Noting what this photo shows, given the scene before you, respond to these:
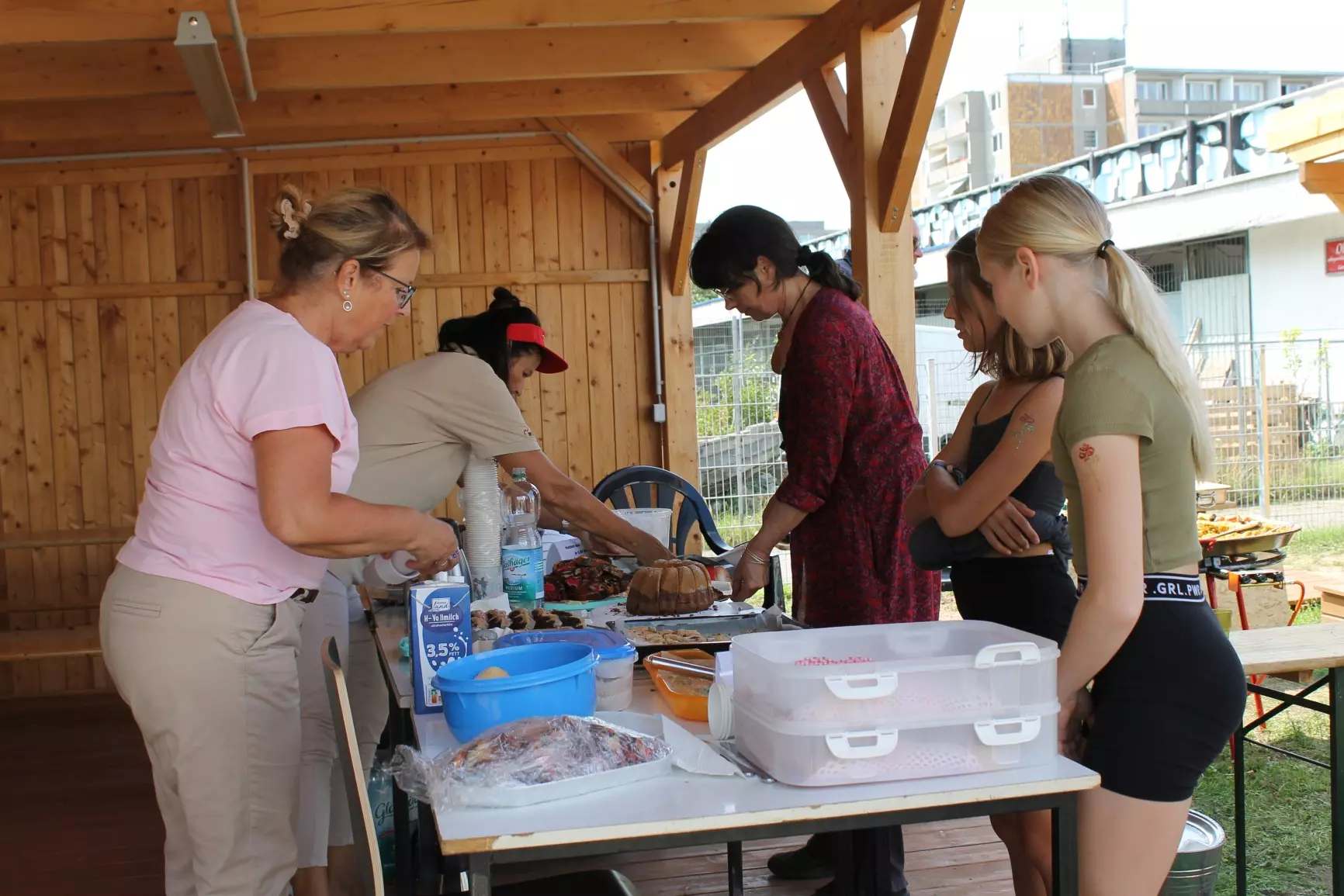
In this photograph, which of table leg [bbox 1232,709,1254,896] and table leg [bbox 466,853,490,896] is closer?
table leg [bbox 466,853,490,896]

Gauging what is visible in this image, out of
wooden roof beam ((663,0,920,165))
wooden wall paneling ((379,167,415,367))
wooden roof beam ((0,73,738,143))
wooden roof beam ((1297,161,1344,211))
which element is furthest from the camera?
wooden wall paneling ((379,167,415,367))

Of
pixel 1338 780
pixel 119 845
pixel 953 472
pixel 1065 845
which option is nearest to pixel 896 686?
pixel 1065 845

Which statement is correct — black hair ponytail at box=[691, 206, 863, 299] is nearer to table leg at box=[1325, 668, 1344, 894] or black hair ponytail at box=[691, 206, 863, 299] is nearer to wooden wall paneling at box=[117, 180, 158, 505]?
table leg at box=[1325, 668, 1344, 894]

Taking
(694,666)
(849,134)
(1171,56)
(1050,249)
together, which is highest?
(1171,56)

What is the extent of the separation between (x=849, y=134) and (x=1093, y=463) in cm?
279

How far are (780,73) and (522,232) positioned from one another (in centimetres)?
220

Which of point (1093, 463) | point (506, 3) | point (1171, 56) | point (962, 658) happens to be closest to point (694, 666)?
point (962, 658)

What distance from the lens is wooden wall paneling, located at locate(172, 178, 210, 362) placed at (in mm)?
6445

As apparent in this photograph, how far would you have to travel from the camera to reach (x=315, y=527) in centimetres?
189

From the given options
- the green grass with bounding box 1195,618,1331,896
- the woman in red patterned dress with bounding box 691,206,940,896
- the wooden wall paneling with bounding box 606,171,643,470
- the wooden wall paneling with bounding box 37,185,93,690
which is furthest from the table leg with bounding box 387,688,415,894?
the wooden wall paneling with bounding box 37,185,93,690

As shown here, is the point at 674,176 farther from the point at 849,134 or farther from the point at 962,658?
the point at 962,658

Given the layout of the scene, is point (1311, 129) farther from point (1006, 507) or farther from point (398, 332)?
point (398, 332)

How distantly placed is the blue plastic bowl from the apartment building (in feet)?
130

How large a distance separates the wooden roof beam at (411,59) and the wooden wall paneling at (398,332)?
4.52 ft
